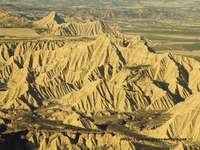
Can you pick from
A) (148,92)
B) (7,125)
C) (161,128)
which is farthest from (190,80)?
(7,125)

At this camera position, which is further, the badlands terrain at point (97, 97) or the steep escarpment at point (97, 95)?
the steep escarpment at point (97, 95)

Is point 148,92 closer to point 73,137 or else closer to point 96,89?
point 96,89

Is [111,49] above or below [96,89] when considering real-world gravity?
above

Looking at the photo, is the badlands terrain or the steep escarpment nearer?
the badlands terrain

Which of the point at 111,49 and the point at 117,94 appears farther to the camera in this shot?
the point at 111,49
